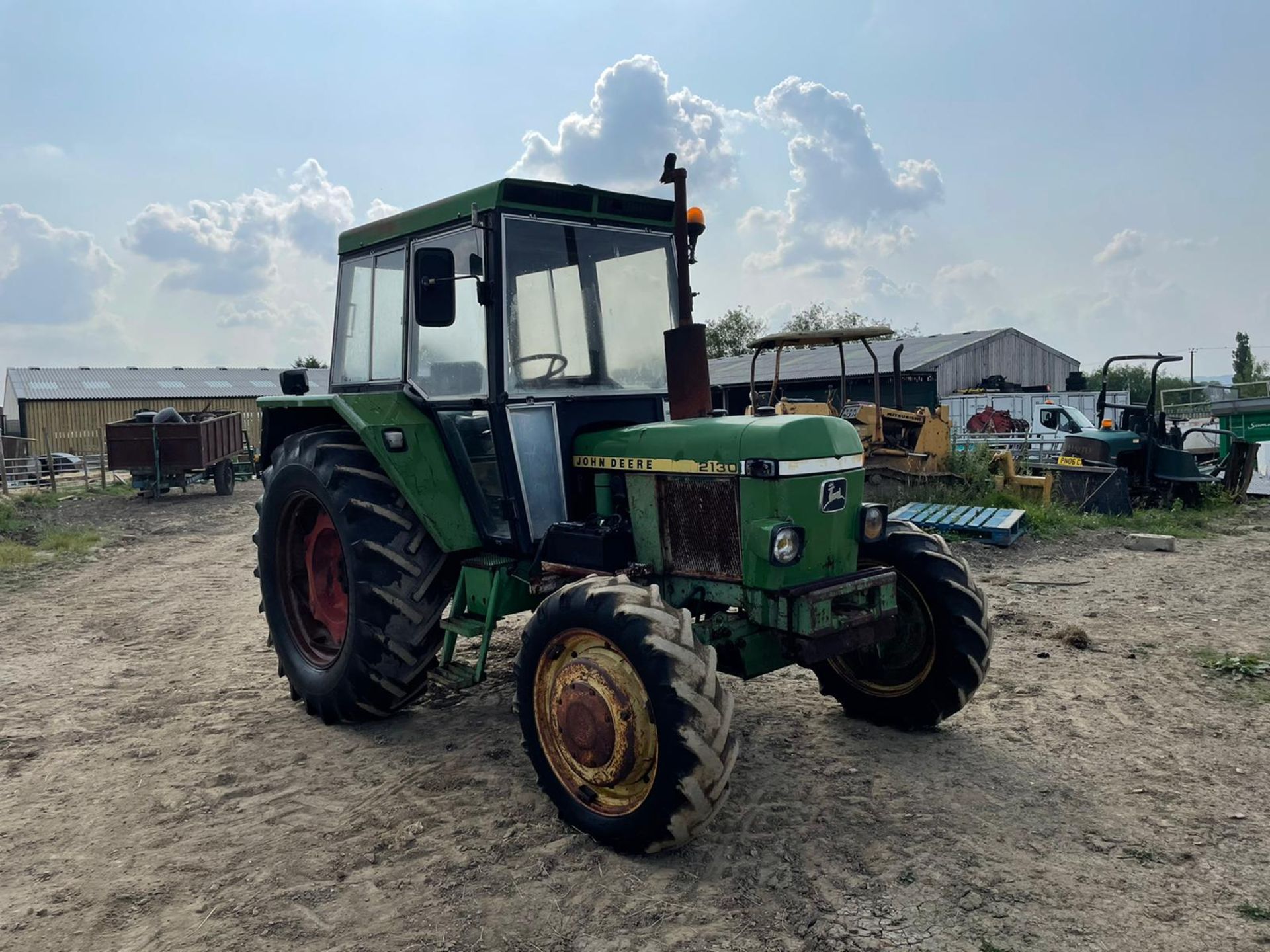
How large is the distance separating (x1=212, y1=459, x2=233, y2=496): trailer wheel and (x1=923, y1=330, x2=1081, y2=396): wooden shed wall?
717 inches

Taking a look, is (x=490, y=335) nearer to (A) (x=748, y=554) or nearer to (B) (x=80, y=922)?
(A) (x=748, y=554)

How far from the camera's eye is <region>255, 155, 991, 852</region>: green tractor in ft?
12.0

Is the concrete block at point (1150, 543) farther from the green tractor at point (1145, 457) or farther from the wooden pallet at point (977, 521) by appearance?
the green tractor at point (1145, 457)

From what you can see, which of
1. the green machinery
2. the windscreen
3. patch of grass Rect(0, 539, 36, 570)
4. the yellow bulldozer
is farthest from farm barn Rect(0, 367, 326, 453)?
Result: the windscreen

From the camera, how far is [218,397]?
3412 centimetres

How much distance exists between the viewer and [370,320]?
524 cm

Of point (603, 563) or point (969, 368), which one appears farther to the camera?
point (969, 368)

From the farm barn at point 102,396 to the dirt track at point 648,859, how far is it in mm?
26142

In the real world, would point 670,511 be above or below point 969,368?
below

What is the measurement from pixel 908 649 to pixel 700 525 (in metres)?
1.34

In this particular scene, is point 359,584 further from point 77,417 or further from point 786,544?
point 77,417

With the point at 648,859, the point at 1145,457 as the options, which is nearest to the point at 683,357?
the point at 648,859

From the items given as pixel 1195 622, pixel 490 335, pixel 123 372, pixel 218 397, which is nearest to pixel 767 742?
pixel 490 335

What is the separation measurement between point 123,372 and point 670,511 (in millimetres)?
38510
